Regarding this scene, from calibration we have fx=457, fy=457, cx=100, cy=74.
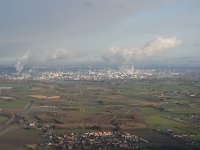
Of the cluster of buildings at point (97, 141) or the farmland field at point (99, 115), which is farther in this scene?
the farmland field at point (99, 115)

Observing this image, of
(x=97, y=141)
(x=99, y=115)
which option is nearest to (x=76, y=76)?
(x=99, y=115)

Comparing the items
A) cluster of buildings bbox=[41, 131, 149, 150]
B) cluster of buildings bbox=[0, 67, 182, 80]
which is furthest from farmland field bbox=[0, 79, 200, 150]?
cluster of buildings bbox=[0, 67, 182, 80]

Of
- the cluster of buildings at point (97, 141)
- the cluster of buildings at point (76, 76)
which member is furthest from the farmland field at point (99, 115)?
the cluster of buildings at point (76, 76)

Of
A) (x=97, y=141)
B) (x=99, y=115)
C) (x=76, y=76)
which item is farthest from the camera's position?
(x=76, y=76)

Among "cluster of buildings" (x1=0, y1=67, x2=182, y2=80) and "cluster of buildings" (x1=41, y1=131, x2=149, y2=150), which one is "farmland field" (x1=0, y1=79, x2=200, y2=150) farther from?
"cluster of buildings" (x1=0, y1=67, x2=182, y2=80)

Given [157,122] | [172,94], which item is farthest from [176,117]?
[172,94]

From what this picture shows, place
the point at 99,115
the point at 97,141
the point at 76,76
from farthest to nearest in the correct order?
the point at 76,76 → the point at 99,115 → the point at 97,141

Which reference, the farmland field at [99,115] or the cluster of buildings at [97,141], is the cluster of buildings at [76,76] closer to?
the farmland field at [99,115]

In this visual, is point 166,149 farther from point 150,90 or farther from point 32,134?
point 150,90

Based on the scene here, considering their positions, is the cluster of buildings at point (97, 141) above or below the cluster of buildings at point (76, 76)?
below

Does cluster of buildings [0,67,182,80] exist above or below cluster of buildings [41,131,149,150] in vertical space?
above

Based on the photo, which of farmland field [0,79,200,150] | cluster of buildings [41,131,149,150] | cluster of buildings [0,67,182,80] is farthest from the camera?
cluster of buildings [0,67,182,80]

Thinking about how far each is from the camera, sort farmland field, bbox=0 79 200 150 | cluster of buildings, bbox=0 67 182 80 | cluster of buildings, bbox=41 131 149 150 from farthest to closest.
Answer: cluster of buildings, bbox=0 67 182 80
farmland field, bbox=0 79 200 150
cluster of buildings, bbox=41 131 149 150

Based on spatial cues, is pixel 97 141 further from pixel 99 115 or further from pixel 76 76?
pixel 76 76
